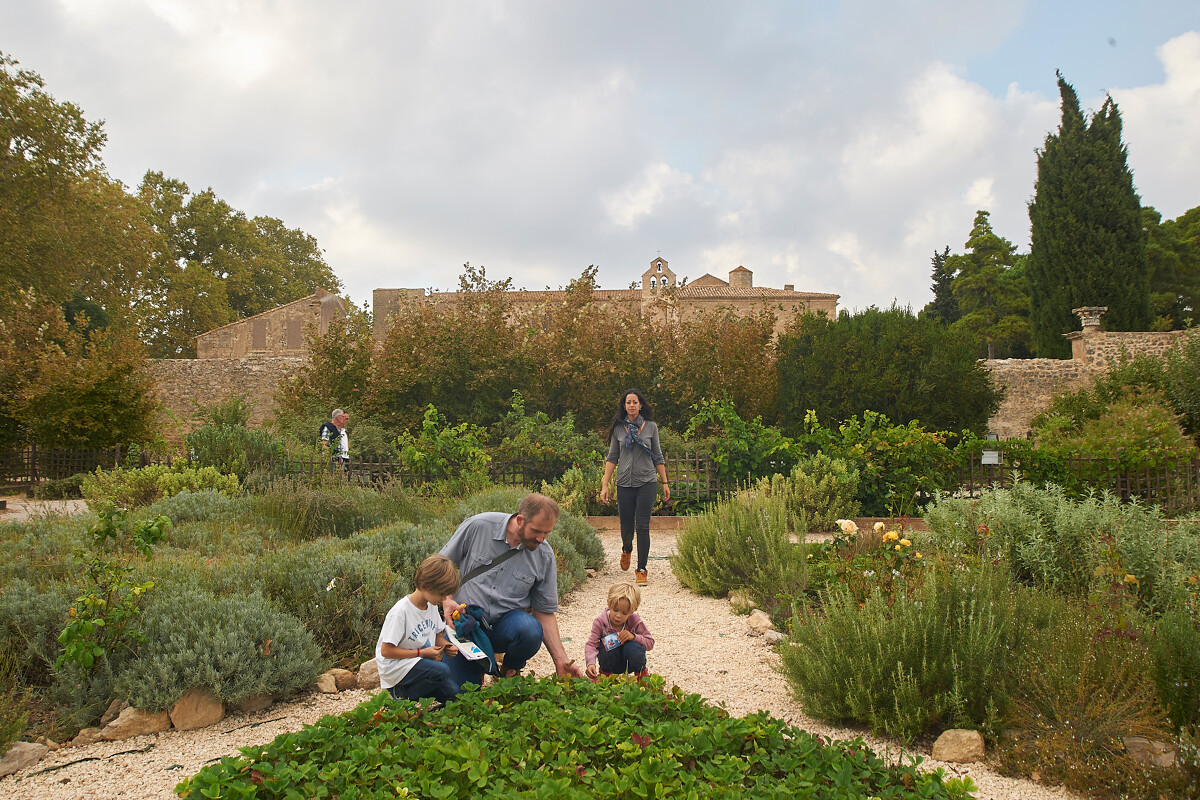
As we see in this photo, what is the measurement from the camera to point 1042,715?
8.99ft

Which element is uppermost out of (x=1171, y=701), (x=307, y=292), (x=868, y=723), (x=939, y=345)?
(x=307, y=292)

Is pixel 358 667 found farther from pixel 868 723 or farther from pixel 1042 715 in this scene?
pixel 1042 715

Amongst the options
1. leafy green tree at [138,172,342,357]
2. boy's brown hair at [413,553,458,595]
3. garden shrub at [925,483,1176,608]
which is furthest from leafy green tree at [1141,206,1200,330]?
leafy green tree at [138,172,342,357]

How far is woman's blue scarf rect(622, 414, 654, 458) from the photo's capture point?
18.7ft

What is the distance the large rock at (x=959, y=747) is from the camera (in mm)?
2725

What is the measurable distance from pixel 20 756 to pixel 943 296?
4361 centimetres

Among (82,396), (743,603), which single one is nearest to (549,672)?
(743,603)

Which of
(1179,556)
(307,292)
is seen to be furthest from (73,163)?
(1179,556)

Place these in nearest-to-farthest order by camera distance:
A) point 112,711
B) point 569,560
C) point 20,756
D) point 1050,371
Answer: point 20,756 → point 112,711 → point 569,560 → point 1050,371

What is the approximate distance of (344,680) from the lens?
3.64 m

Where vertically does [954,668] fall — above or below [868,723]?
above

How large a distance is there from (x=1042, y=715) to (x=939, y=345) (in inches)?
374

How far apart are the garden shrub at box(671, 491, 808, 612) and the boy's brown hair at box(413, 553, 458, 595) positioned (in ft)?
8.42

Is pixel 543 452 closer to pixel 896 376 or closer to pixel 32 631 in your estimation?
pixel 896 376
